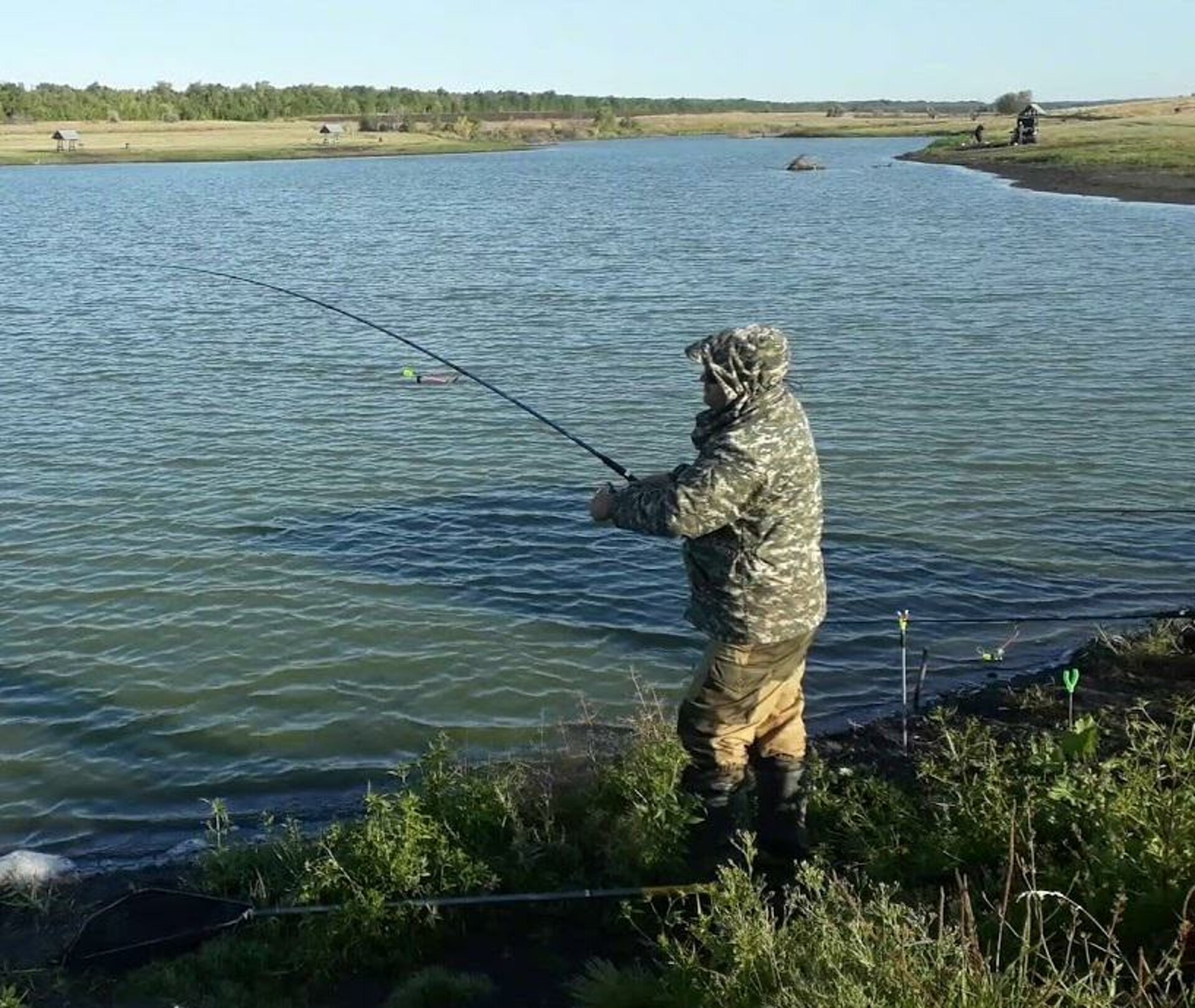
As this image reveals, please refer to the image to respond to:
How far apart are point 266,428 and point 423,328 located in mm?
7885

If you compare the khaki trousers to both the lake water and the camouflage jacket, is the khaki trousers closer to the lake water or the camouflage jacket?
the camouflage jacket

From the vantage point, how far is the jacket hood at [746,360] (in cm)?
513

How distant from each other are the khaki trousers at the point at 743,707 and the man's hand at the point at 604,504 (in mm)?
766

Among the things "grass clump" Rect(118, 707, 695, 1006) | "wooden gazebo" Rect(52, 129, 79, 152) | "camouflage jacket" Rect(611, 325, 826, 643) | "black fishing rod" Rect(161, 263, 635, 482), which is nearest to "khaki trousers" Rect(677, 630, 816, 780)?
"camouflage jacket" Rect(611, 325, 826, 643)

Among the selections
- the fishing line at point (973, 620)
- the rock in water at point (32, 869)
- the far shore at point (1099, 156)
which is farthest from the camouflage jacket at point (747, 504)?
the far shore at point (1099, 156)

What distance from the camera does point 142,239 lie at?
41656mm

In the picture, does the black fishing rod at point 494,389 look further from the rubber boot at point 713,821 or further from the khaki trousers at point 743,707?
the rubber boot at point 713,821

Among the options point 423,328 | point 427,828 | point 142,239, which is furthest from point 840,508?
point 142,239

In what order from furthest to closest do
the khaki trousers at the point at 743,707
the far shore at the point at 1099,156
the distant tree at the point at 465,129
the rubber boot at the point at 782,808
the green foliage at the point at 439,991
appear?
1. the distant tree at the point at 465,129
2. the far shore at the point at 1099,156
3. the rubber boot at the point at 782,808
4. the khaki trousers at the point at 743,707
5. the green foliage at the point at 439,991

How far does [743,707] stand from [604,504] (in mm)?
1161

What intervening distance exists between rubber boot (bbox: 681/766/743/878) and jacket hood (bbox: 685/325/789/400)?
6.26 ft

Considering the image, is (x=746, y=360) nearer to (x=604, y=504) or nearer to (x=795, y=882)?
(x=604, y=504)

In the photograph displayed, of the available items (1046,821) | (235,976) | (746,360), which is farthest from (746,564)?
(235,976)

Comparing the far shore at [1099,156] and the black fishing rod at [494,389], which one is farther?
the far shore at [1099,156]
